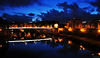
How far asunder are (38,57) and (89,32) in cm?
1791

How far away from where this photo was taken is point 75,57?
11.9m

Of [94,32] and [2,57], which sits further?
[94,32]

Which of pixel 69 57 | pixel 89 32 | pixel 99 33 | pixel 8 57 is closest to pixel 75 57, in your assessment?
pixel 69 57

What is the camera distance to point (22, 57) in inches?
457

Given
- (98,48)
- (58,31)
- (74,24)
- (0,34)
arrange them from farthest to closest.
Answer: (74,24), (58,31), (0,34), (98,48)

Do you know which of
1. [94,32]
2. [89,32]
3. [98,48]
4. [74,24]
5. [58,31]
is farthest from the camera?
[74,24]

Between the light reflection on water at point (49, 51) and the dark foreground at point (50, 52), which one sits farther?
the light reflection on water at point (49, 51)

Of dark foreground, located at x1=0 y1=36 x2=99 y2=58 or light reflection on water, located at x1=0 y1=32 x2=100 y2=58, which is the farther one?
light reflection on water, located at x1=0 y1=32 x2=100 y2=58

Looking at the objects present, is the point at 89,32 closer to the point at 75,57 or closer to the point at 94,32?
the point at 94,32

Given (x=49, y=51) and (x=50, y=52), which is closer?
(x=50, y=52)

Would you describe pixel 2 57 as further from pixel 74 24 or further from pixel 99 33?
pixel 74 24

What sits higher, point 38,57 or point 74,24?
point 74,24

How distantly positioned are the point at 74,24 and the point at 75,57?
47680mm

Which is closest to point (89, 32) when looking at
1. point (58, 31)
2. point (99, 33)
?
point (99, 33)
